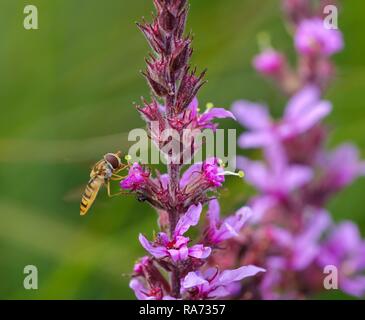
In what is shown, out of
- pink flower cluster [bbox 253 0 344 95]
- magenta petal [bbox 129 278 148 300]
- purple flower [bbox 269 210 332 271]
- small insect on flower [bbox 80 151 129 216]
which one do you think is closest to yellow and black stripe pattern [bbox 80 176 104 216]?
small insect on flower [bbox 80 151 129 216]

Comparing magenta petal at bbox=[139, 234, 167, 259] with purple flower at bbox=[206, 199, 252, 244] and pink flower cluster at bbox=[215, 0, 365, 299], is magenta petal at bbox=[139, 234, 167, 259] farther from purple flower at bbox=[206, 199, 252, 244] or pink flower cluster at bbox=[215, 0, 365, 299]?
pink flower cluster at bbox=[215, 0, 365, 299]

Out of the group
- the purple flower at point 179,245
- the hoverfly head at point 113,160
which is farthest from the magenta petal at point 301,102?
the purple flower at point 179,245

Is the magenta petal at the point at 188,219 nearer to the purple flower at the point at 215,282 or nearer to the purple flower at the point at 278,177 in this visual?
the purple flower at the point at 215,282

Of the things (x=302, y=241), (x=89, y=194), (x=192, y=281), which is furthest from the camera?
(x=302, y=241)

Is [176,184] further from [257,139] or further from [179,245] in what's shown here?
[257,139]

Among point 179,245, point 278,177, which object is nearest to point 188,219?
point 179,245
